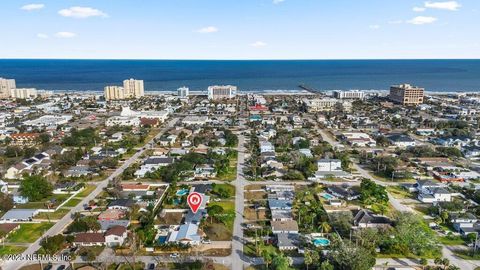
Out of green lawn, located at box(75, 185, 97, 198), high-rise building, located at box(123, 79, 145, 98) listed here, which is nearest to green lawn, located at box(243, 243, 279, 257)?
green lawn, located at box(75, 185, 97, 198)

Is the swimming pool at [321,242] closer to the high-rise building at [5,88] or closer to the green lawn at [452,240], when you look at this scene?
the green lawn at [452,240]

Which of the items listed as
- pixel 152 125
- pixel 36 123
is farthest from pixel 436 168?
pixel 36 123

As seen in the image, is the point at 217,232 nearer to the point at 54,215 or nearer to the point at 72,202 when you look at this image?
the point at 54,215

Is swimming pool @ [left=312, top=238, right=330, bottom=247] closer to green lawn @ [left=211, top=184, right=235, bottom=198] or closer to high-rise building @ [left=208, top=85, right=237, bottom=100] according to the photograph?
green lawn @ [left=211, top=184, right=235, bottom=198]

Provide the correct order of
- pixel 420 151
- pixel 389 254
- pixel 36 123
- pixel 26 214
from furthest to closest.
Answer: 1. pixel 36 123
2. pixel 420 151
3. pixel 26 214
4. pixel 389 254

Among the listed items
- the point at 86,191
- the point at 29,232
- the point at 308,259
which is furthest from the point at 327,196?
the point at 29,232

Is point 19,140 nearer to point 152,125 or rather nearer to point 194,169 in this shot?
point 152,125

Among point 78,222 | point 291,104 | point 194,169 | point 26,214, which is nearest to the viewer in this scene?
point 78,222
